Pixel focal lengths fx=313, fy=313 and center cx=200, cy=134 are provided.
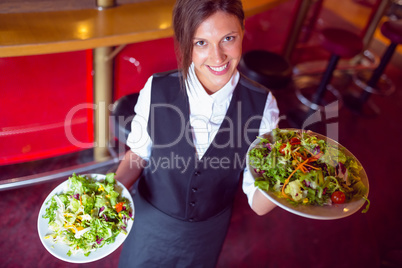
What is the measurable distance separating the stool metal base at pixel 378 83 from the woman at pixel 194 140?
3567 millimetres

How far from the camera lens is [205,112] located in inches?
54.3

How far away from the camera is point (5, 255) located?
6.99ft

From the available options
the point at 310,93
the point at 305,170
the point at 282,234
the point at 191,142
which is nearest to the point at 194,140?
the point at 191,142

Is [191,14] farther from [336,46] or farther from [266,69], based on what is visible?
[336,46]

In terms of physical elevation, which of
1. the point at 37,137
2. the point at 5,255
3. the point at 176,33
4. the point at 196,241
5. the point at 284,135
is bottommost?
the point at 5,255

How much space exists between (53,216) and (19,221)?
142 cm

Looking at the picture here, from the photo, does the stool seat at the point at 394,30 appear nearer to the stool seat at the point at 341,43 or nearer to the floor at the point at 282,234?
the stool seat at the point at 341,43

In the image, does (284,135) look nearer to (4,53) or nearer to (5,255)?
(4,53)

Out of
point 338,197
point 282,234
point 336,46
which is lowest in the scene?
point 282,234

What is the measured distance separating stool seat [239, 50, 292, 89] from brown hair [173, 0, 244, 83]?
1314 mm

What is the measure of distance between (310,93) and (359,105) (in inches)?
24.1

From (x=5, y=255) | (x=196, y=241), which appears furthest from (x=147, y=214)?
(x=5, y=255)

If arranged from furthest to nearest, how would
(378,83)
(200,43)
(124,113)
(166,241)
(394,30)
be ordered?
(378,83) < (394,30) < (124,113) < (166,241) < (200,43)

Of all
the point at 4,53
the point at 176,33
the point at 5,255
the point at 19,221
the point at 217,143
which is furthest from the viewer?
the point at 19,221
